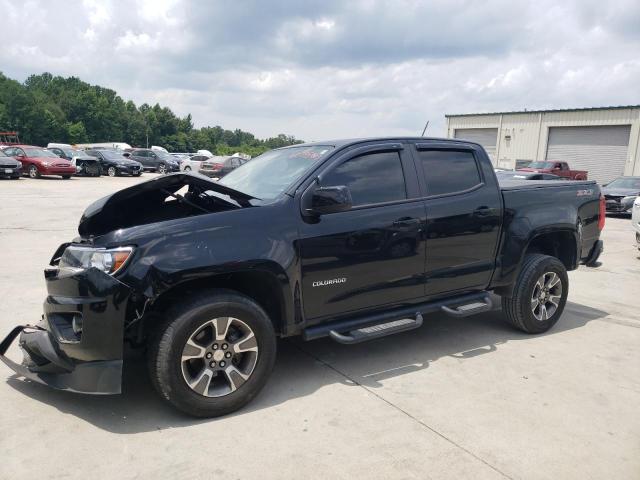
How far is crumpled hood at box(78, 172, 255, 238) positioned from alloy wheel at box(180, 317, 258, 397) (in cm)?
91

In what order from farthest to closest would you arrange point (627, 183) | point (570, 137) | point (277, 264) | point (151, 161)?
1. point (151, 161)
2. point (570, 137)
3. point (627, 183)
4. point (277, 264)

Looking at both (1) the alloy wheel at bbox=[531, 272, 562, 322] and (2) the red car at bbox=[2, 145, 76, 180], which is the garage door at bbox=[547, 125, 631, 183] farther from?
(1) the alloy wheel at bbox=[531, 272, 562, 322]

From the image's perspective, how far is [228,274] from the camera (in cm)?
345

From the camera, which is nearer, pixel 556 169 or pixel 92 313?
pixel 92 313

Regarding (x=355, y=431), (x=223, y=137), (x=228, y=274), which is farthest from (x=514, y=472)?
(x=223, y=137)

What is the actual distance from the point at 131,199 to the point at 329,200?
152 cm

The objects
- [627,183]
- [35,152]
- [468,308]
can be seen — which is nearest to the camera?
[468,308]

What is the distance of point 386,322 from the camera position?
4.01 metres

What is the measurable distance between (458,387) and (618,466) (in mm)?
1164

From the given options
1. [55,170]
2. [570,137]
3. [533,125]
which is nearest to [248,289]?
[55,170]

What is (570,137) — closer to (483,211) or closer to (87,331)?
(483,211)

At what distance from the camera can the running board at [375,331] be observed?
3.66 m

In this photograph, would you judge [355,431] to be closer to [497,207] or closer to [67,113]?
[497,207]

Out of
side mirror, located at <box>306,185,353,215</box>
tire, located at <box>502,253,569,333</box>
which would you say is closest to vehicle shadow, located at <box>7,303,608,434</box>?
tire, located at <box>502,253,569,333</box>
